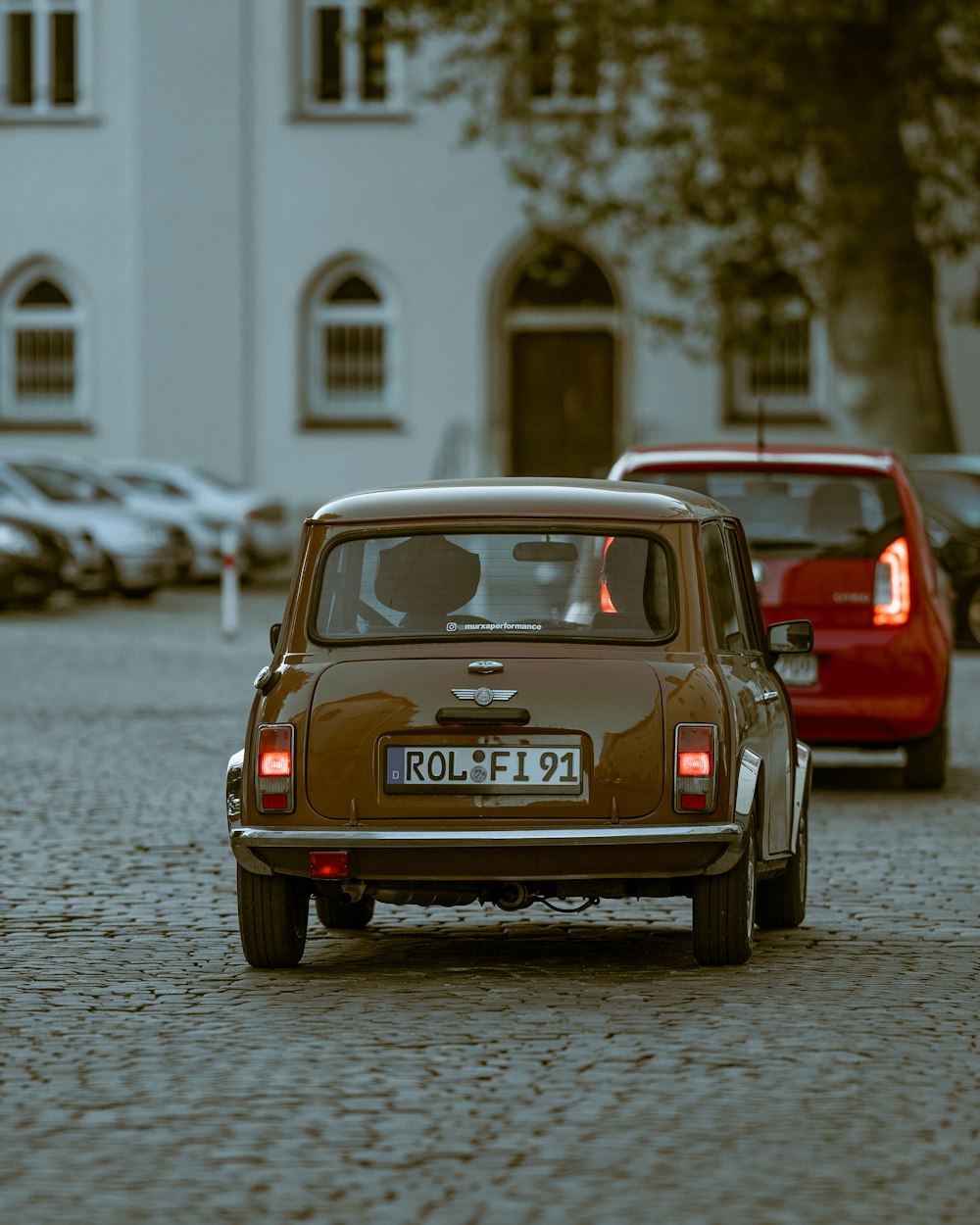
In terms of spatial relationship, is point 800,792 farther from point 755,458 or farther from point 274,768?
point 755,458

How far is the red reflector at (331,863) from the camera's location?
7734mm

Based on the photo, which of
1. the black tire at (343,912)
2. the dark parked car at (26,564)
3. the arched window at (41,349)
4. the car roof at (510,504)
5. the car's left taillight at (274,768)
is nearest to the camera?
the car's left taillight at (274,768)

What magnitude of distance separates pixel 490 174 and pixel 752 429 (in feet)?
17.0

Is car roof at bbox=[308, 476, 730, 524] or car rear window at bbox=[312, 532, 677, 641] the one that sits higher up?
car roof at bbox=[308, 476, 730, 524]

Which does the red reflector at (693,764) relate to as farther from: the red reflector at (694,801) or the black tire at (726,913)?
the black tire at (726,913)

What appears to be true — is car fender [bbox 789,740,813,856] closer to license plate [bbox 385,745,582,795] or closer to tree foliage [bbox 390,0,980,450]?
license plate [bbox 385,745,582,795]

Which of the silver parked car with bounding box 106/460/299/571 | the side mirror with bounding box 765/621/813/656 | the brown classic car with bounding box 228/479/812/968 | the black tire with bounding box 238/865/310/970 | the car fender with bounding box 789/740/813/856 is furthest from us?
the silver parked car with bounding box 106/460/299/571

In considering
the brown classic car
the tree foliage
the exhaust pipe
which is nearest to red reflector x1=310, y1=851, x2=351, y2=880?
the brown classic car

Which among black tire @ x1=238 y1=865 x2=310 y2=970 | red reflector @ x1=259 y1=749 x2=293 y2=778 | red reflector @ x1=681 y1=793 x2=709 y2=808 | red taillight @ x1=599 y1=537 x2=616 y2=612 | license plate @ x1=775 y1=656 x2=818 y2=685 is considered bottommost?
black tire @ x1=238 y1=865 x2=310 y2=970

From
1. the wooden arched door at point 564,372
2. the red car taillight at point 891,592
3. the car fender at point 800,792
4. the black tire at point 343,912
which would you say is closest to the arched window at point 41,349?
the wooden arched door at point 564,372

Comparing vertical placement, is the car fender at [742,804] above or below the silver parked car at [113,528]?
above

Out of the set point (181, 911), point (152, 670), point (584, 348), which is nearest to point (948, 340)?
point (584, 348)

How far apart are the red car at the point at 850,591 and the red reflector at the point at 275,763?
5265 millimetres

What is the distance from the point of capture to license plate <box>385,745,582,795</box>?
7734 mm
